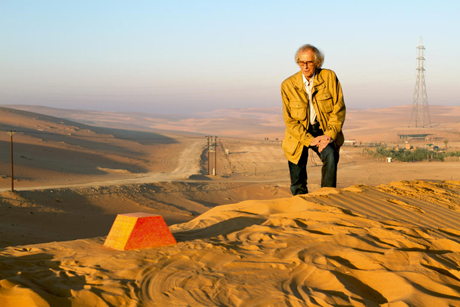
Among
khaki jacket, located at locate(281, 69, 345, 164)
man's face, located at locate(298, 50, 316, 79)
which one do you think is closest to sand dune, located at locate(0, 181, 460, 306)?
khaki jacket, located at locate(281, 69, 345, 164)

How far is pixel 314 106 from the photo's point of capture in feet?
19.6

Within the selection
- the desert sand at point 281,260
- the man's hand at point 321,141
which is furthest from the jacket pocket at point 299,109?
the desert sand at point 281,260

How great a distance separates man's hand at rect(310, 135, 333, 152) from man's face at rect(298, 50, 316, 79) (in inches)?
35.4

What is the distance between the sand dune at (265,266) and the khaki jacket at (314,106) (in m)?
1.14

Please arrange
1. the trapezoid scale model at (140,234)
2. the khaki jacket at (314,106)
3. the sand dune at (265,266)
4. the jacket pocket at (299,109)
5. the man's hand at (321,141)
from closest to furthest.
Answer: the sand dune at (265,266) → the trapezoid scale model at (140,234) → the man's hand at (321,141) → the khaki jacket at (314,106) → the jacket pocket at (299,109)

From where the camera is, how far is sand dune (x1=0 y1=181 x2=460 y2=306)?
2.75 meters

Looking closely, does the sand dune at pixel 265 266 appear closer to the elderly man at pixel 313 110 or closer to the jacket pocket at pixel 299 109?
the elderly man at pixel 313 110

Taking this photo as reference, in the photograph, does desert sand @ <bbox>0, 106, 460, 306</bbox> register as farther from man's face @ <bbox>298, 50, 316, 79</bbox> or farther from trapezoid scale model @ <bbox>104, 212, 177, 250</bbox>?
man's face @ <bbox>298, 50, 316, 79</bbox>

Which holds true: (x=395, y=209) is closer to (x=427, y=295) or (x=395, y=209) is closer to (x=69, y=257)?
(x=427, y=295)

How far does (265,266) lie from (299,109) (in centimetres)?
309

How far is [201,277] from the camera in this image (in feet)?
10.2

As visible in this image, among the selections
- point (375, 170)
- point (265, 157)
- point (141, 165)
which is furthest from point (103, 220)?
point (265, 157)

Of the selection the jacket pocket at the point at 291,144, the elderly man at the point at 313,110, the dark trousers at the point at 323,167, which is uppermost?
the elderly man at the point at 313,110

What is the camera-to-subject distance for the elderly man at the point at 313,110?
577cm
